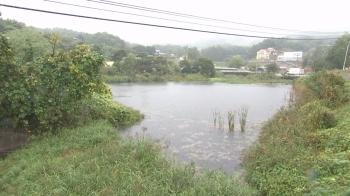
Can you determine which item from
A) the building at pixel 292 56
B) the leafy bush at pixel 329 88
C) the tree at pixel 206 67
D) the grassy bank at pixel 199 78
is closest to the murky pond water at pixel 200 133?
the leafy bush at pixel 329 88

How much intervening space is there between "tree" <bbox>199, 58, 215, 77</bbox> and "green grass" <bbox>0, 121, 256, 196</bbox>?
33264mm

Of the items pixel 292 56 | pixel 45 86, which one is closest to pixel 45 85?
pixel 45 86

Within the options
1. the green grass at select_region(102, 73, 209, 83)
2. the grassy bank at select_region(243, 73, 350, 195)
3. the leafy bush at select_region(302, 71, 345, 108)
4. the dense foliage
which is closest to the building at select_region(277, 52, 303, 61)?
the green grass at select_region(102, 73, 209, 83)

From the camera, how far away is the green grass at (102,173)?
162 inches

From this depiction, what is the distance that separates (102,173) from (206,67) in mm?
35126

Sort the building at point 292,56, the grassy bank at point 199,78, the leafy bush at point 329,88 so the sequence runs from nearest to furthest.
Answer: the leafy bush at point 329,88
the grassy bank at point 199,78
the building at point 292,56

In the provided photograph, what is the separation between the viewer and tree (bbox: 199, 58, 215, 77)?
3838 cm

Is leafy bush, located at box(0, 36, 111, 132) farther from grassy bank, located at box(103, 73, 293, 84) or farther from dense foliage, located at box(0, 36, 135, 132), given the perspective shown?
grassy bank, located at box(103, 73, 293, 84)

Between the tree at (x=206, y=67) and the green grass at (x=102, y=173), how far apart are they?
33.3 m

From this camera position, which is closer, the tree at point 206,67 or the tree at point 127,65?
the tree at point 127,65

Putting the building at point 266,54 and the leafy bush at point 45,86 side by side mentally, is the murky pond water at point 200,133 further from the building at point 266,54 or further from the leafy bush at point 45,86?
the building at point 266,54

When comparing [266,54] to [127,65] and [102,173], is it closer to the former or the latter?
[127,65]

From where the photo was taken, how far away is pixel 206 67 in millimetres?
38531

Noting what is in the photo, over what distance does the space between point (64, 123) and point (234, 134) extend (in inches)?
230
